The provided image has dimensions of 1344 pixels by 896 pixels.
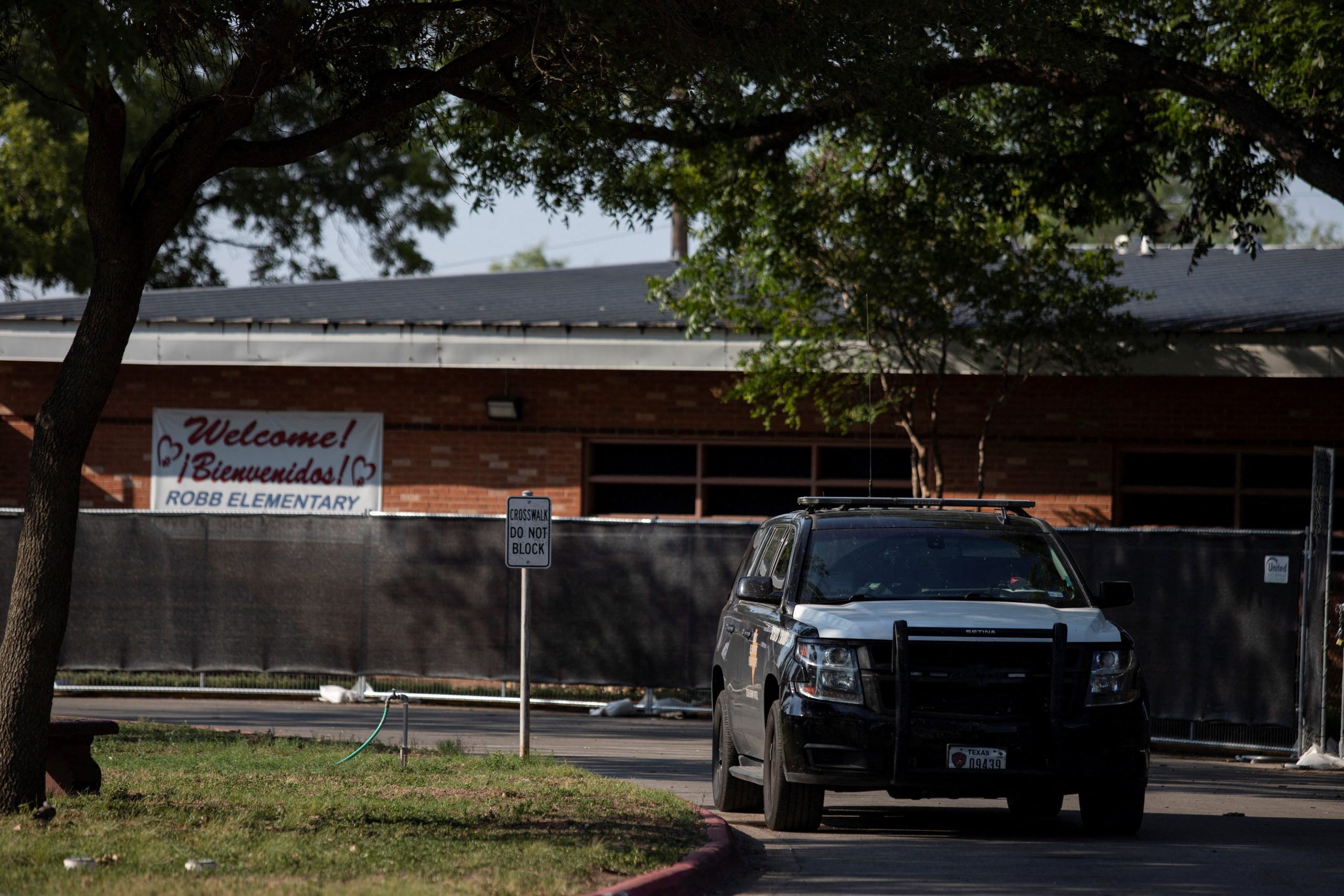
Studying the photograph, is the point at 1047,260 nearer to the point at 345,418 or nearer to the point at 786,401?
the point at 786,401

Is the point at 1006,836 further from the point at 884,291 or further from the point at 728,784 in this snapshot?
the point at 884,291

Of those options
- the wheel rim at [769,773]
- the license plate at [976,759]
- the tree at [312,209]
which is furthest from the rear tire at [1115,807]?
the tree at [312,209]

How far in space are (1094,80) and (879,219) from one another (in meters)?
4.52

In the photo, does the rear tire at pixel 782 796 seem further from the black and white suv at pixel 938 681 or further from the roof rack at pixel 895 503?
the roof rack at pixel 895 503

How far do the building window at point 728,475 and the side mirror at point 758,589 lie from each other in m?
10.1

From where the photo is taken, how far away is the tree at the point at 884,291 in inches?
637

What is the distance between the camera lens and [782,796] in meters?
8.99

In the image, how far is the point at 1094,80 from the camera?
11.8 m

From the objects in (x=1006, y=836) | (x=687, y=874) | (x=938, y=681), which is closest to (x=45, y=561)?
(x=687, y=874)

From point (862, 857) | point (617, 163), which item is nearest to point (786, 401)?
point (617, 163)

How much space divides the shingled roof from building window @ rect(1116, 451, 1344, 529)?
179cm

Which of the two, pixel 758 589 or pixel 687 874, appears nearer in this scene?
pixel 687 874

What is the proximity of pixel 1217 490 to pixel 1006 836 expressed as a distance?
10.8m

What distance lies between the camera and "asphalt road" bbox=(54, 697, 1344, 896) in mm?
7703
